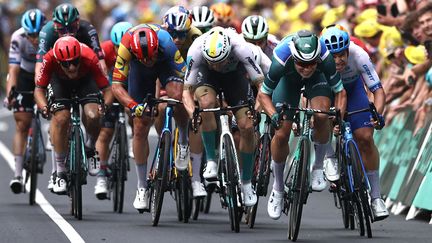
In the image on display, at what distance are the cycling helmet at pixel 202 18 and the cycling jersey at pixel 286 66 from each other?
4288mm

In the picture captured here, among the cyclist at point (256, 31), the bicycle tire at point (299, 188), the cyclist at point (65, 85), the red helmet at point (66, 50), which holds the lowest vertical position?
the bicycle tire at point (299, 188)

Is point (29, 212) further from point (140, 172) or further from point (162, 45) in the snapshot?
point (162, 45)

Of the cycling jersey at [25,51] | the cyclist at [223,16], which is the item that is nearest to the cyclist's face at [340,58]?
the cycling jersey at [25,51]

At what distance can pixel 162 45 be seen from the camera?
1569 centimetres

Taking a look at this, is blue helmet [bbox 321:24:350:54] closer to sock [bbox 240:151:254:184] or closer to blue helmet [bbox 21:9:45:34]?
sock [bbox 240:151:254:184]

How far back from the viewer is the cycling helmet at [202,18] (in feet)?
60.7

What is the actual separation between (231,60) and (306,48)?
159 cm

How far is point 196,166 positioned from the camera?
52.2ft

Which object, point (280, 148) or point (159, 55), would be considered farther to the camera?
point (159, 55)

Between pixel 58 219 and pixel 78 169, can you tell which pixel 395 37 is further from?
pixel 58 219

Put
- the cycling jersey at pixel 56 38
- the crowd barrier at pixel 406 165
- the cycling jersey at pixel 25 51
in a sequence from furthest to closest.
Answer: the cycling jersey at pixel 25 51
the cycling jersey at pixel 56 38
the crowd barrier at pixel 406 165

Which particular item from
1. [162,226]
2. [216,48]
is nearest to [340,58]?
[216,48]

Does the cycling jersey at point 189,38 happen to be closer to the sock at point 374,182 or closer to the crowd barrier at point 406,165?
the crowd barrier at point 406,165

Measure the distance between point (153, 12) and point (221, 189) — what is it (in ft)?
83.3
